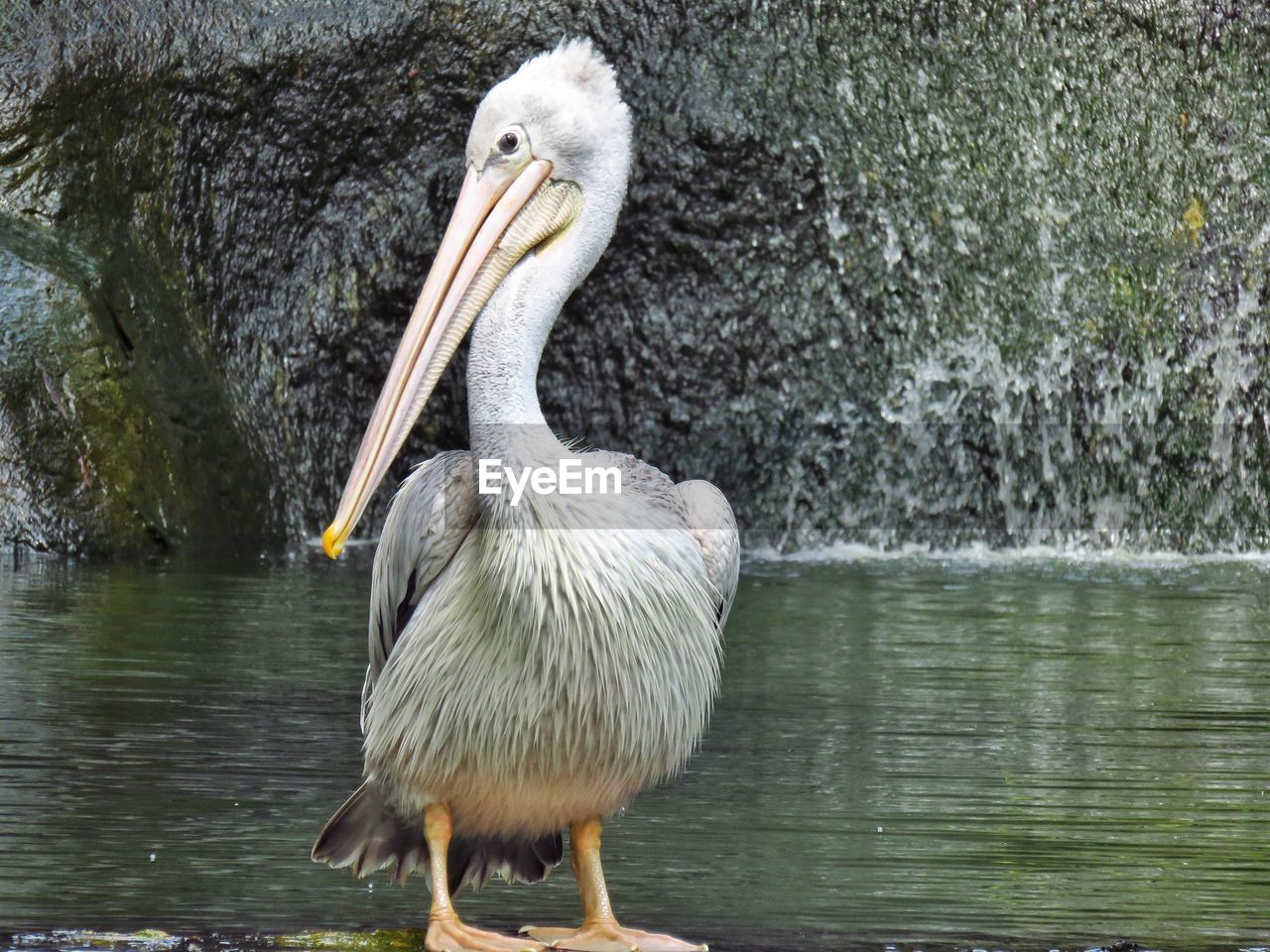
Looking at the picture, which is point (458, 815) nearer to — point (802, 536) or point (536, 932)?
point (536, 932)

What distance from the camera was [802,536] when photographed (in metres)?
13.2

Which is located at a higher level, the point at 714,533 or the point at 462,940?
the point at 714,533

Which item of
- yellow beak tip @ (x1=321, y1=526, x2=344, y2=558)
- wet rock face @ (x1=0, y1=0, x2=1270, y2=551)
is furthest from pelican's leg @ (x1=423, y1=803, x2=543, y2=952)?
wet rock face @ (x1=0, y1=0, x2=1270, y2=551)

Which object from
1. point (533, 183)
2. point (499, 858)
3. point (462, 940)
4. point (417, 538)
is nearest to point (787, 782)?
point (499, 858)

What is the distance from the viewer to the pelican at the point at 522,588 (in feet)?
13.3

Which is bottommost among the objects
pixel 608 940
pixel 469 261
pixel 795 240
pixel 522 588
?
pixel 608 940

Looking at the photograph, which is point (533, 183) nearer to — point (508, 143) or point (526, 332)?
point (508, 143)

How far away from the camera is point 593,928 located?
410 cm

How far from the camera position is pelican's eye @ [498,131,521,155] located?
4512 millimetres

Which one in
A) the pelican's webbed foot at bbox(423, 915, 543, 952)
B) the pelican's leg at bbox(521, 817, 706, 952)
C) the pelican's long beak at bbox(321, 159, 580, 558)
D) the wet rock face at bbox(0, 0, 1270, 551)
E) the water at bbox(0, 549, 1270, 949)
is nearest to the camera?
the pelican's webbed foot at bbox(423, 915, 543, 952)

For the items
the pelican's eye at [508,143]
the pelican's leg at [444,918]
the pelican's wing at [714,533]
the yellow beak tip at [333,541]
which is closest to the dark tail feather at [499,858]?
the pelican's leg at [444,918]

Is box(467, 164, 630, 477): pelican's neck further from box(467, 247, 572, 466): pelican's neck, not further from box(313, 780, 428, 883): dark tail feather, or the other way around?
box(313, 780, 428, 883): dark tail feather

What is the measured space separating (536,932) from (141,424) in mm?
8107

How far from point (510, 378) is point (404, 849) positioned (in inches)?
44.1
